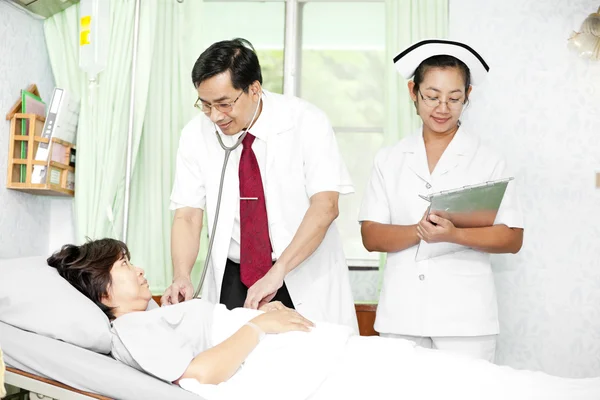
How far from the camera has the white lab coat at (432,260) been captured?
7.39ft

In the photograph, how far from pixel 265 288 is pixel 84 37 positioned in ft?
5.67

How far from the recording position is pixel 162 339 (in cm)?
166

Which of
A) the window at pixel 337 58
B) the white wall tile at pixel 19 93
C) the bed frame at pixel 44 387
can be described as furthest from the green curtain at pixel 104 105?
the bed frame at pixel 44 387

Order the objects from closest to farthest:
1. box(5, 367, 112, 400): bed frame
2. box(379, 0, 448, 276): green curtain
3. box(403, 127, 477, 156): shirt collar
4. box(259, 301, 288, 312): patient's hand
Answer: box(5, 367, 112, 400): bed frame < box(259, 301, 288, 312): patient's hand < box(403, 127, 477, 156): shirt collar < box(379, 0, 448, 276): green curtain

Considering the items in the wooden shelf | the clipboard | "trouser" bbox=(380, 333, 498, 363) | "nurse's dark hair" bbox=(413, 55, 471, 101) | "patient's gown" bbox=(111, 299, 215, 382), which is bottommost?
"trouser" bbox=(380, 333, 498, 363)

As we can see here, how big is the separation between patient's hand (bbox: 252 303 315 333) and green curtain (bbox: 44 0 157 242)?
1.60 meters

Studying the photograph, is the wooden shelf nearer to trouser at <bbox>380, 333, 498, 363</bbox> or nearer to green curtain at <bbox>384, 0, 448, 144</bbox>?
green curtain at <bbox>384, 0, 448, 144</bbox>

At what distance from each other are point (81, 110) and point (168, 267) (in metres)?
0.79

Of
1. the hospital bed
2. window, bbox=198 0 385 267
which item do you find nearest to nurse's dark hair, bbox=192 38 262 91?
the hospital bed

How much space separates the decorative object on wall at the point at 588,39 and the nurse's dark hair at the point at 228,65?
1698mm

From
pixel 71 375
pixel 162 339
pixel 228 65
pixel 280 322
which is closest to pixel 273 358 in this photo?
pixel 280 322

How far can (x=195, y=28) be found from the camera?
340cm

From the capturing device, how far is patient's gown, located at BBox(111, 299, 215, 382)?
1604 millimetres

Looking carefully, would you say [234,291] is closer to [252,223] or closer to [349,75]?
[252,223]
